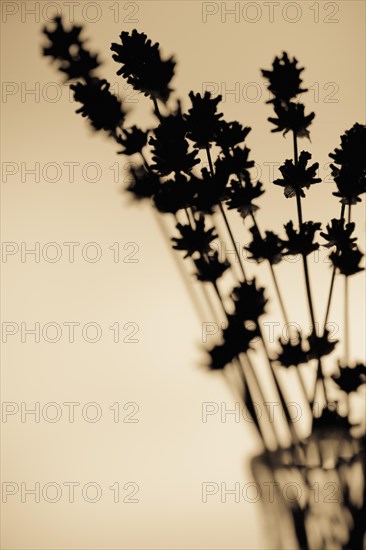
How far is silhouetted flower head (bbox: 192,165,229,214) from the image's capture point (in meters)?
0.42

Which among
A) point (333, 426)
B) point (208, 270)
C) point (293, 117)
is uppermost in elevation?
point (293, 117)

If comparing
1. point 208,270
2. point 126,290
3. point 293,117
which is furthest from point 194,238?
point 126,290

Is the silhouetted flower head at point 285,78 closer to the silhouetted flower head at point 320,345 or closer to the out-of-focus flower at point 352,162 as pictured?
the out-of-focus flower at point 352,162

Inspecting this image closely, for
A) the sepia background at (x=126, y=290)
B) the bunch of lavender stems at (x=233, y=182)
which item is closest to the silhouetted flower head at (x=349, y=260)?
the bunch of lavender stems at (x=233, y=182)

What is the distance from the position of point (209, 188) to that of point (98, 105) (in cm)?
12

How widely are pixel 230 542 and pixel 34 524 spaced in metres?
0.24

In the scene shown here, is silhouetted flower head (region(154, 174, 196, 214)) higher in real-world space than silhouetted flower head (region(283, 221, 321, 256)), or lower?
higher

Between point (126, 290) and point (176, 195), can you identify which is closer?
point (176, 195)

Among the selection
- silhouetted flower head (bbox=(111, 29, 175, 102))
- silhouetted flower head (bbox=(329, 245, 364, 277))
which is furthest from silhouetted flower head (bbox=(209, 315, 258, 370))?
silhouetted flower head (bbox=(111, 29, 175, 102))

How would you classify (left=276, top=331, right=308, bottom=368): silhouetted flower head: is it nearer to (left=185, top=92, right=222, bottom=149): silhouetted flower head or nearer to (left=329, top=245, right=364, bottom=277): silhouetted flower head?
(left=329, top=245, right=364, bottom=277): silhouetted flower head

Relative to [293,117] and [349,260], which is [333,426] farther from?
[293,117]

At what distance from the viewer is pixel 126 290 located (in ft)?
2.13

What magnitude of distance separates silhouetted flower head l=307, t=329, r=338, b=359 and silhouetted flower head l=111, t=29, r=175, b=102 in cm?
25

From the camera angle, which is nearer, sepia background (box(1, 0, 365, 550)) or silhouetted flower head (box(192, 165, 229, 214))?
silhouetted flower head (box(192, 165, 229, 214))
